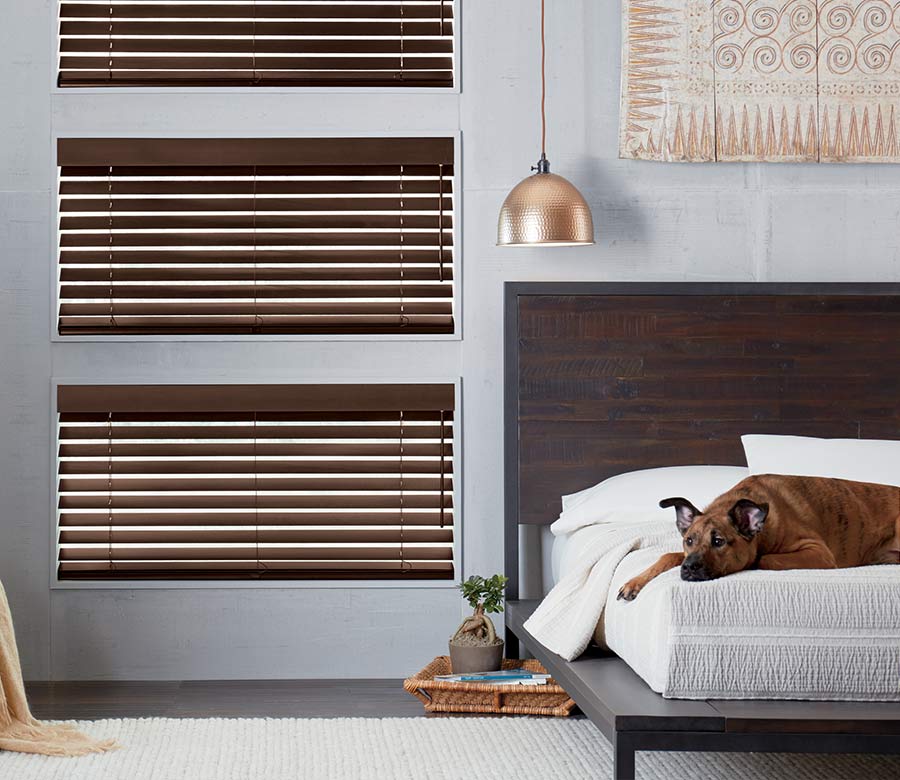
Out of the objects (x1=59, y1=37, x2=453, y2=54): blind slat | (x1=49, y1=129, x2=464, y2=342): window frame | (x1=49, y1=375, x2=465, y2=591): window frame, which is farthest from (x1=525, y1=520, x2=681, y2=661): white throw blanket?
(x1=59, y1=37, x2=453, y2=54): blind slat

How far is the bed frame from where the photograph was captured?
3438 millimetres

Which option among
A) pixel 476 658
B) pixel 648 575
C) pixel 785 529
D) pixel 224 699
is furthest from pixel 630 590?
pixel 224 699

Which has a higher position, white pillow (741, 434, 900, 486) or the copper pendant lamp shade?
the copper pendant lamp shade

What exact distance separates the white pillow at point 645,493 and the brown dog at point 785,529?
0.61 metres

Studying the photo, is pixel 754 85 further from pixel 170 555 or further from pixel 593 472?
pixel 170 555

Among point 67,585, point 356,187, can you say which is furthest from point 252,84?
point 67,585

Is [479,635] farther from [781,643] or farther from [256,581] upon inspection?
[781,643]

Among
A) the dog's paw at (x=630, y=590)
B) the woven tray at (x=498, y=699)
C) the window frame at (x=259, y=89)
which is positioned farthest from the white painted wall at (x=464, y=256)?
the dog's paw at (x=630, y=590)

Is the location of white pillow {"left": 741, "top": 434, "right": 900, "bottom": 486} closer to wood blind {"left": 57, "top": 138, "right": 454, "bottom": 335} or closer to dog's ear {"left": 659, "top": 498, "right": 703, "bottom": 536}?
dog's ear {"left": 659, "top": 498, "right": 703, "bottom": 536}

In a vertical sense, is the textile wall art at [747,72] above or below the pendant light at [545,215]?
above

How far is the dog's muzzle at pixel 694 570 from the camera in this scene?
7.04 ft

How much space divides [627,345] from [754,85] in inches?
37.1

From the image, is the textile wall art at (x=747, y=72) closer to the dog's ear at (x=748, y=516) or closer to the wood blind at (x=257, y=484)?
the wood blind at (x=257, y=484)

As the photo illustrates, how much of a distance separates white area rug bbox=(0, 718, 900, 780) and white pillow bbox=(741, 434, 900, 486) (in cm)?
75
